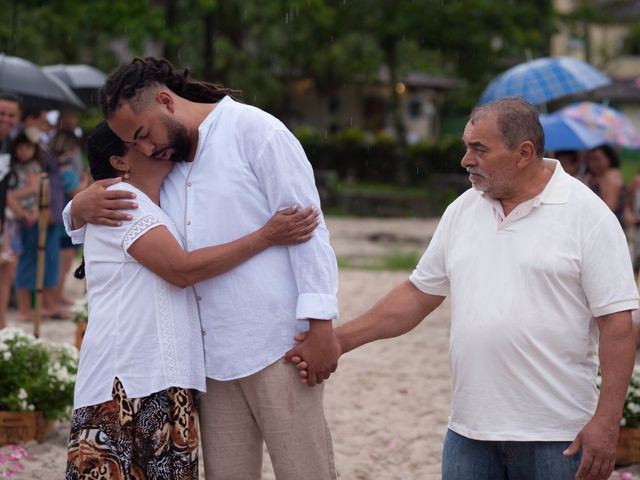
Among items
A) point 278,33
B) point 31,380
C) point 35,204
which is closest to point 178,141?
point 31,380

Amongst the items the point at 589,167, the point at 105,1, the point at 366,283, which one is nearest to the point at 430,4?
the point at 105,1

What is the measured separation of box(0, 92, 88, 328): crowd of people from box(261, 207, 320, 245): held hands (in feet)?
16.3

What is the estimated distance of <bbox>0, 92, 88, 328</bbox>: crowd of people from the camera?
8523 millimetres

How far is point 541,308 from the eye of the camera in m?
2.95

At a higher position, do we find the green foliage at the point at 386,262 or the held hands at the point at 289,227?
the held hands at the point at 289,227

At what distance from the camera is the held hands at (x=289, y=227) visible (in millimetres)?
3104

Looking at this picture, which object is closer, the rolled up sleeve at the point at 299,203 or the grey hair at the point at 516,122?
the grey hair at the point at 516,122

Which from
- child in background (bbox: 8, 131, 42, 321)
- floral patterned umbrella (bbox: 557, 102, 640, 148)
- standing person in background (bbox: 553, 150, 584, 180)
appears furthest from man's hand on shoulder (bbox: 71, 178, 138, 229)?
floral patterned umbrella (bbox: 557, 102, 640, 148)

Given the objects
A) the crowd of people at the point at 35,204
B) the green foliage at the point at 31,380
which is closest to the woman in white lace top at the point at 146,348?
the green foliage at the point at 31,380

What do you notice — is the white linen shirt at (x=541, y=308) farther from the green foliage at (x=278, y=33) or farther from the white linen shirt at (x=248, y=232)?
the green foliage at (x=278, y=33)

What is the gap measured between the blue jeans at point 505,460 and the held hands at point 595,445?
0.14ft

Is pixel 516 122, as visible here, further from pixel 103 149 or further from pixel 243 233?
pixel 103 149

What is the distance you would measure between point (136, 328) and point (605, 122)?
→ 7734 mm

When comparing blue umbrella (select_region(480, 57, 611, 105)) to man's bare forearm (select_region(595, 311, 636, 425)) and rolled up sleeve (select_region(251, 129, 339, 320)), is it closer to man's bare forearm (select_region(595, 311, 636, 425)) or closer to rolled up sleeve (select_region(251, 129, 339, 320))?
rolled up sleeve (select_region(251, 129, 339, 320))
